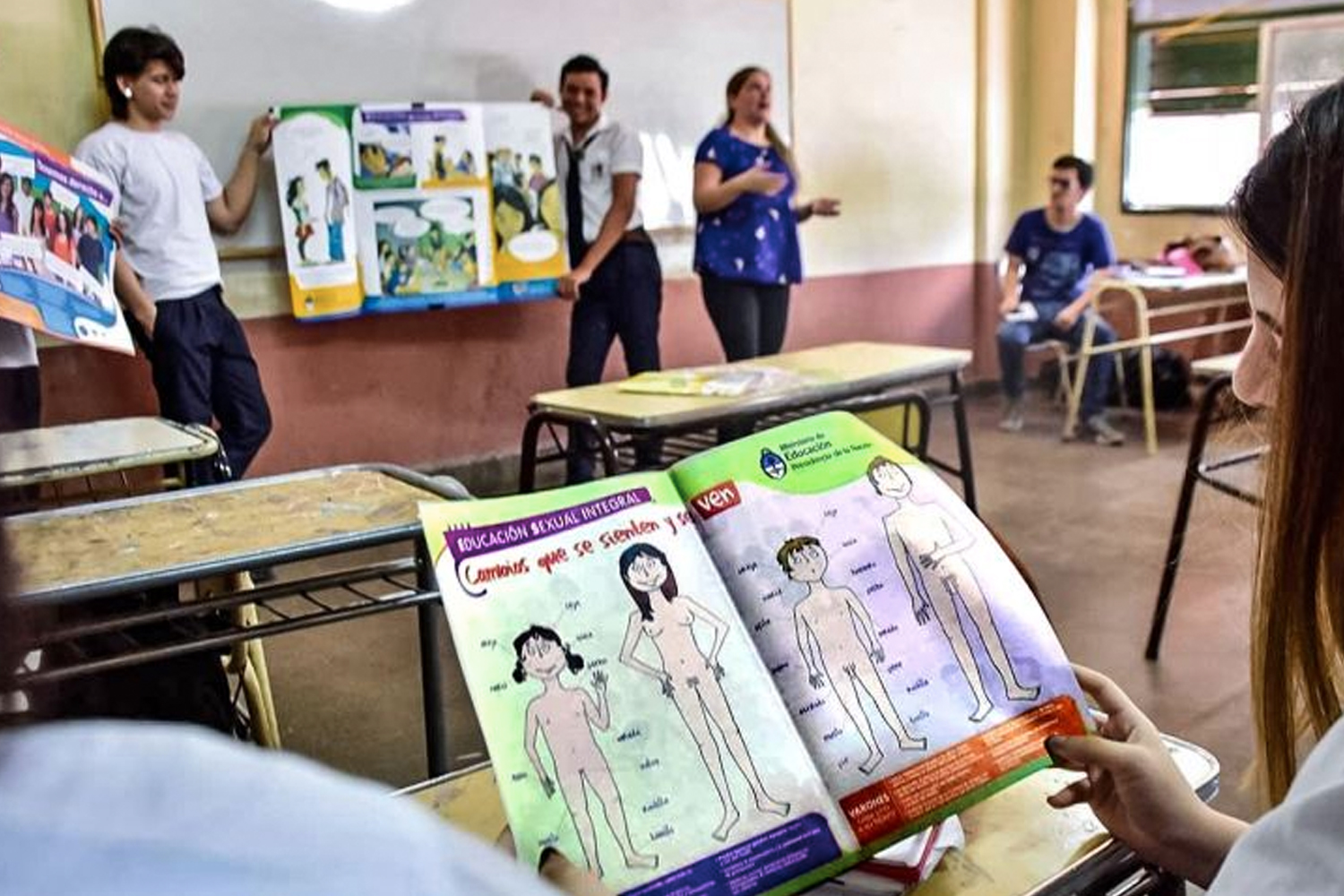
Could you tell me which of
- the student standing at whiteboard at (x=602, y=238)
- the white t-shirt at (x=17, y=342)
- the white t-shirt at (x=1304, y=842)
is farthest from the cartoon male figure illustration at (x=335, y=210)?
the white t-shirt at (x=1304, y=842)

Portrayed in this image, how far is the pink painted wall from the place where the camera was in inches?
149

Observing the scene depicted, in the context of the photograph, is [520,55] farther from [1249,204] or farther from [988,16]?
[1249,204]

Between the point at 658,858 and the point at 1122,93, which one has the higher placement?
the point at 1122,93

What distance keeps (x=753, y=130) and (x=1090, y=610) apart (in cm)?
197

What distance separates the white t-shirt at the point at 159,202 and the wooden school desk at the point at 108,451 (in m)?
1.19

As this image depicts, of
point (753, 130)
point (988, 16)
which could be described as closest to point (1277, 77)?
point (988, 16)

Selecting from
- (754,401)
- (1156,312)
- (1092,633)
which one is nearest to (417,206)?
(754,401)

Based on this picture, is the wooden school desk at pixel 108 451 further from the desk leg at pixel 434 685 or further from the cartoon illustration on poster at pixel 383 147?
the cartoon illustration on poster at pixel 383 147

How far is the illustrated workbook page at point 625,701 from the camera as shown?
30.0 inches

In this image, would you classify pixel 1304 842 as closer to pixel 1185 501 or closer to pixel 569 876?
pixel 569 876

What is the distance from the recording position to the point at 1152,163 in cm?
630

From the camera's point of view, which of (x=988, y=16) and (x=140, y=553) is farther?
(x=988, y=16)

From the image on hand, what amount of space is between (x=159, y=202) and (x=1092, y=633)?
273cm

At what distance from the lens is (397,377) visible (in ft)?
14.5
